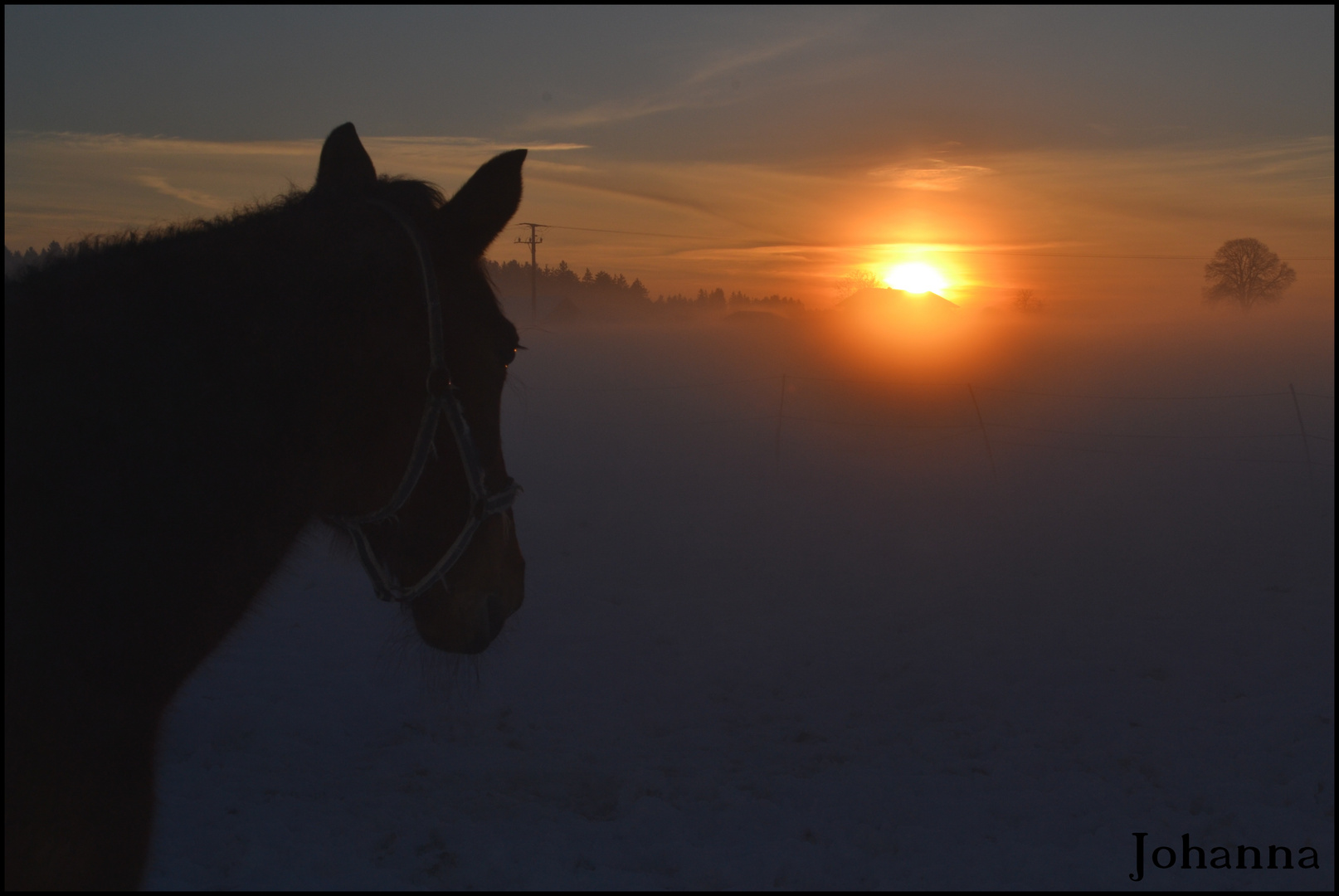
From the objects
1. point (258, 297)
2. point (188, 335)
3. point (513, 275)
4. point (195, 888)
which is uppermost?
point (513, 275)

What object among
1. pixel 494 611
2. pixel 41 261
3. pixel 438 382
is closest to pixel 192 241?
pixel 41 261

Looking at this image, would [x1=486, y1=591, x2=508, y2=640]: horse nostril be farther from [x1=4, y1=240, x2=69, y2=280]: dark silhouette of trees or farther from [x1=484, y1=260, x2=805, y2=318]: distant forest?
[x1=484, y1=260, x2=805, y2=318]: distant forest

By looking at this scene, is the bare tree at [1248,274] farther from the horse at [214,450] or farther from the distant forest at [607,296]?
the horse at [214,450]

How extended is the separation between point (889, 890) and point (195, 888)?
3.47 meters

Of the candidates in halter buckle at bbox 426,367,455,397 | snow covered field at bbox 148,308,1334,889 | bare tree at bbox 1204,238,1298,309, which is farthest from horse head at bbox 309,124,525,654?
bare tree at bbox 1204,238,1298,309

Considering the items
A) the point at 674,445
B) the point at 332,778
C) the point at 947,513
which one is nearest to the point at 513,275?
the point at 674,445

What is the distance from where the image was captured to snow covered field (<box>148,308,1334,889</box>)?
14.4ft

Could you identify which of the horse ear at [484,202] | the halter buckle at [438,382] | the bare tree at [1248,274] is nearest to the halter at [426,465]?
the halter buckle at [438,382]

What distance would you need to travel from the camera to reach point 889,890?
4.10 m

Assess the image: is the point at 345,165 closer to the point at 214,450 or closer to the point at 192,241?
the point at 192,241

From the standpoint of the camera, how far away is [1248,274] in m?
52.7

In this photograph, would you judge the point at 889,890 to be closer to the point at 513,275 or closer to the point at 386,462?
the point at 386,462

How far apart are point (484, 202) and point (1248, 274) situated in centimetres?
6521

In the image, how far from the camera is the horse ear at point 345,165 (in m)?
1.75
